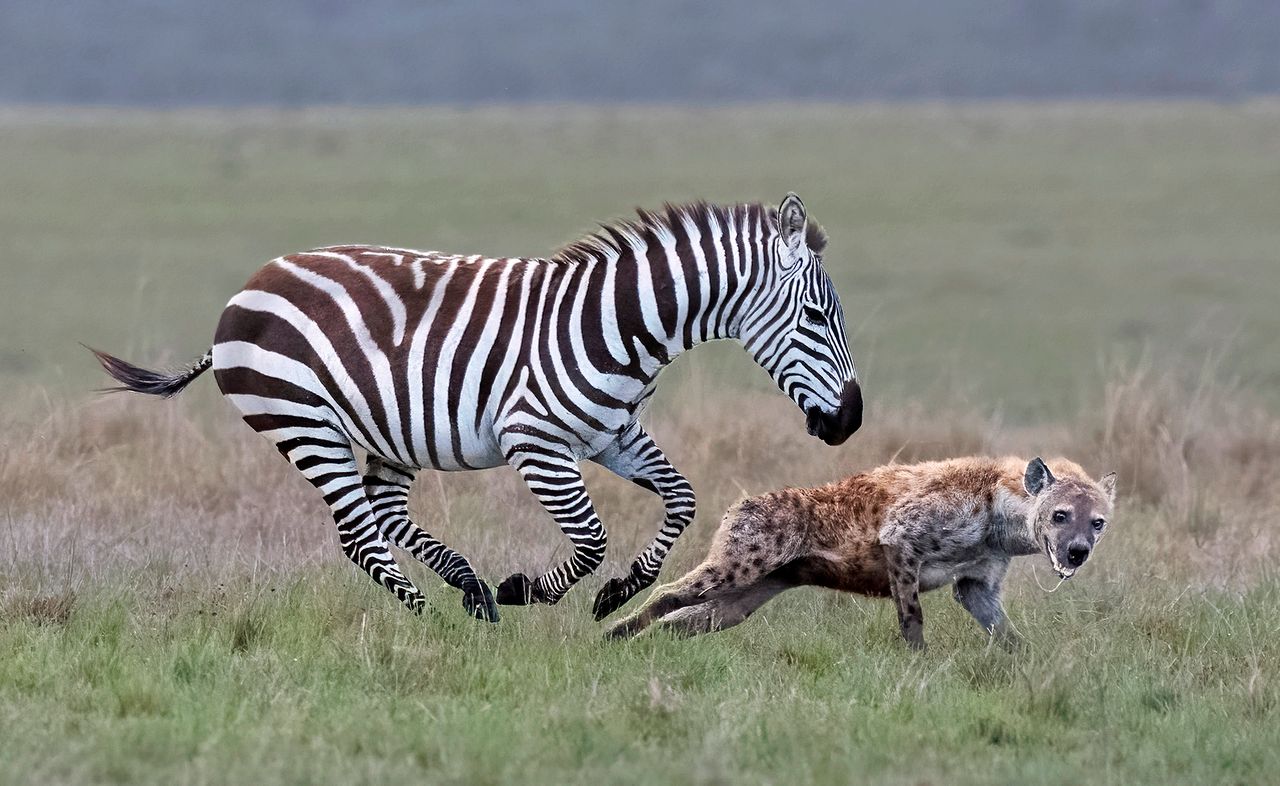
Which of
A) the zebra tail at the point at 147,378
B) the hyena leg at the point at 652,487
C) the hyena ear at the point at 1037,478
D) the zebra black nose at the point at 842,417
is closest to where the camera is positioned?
the hyena ear at the point at 1037,478

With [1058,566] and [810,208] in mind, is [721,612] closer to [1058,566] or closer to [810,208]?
[1058,566]

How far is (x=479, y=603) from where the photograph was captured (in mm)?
7719

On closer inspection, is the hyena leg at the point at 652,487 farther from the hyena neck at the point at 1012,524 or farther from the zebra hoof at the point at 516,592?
the hyena neck at the point at 1012,524

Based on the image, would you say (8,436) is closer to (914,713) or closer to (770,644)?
(770,644)

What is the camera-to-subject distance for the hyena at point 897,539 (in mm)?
7492

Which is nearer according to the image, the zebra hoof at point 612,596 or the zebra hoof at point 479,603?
the zebra hoof at point 479,603

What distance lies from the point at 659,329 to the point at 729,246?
442 millimetres

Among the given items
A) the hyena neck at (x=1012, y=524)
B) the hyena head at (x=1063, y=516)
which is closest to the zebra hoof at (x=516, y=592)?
the hyena neck at (x=1012, y=524)

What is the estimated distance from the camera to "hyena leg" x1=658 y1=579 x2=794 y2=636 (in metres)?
7.59

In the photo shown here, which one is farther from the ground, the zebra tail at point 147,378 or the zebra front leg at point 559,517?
the zebra tail at point 147,378

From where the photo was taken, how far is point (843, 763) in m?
5.75

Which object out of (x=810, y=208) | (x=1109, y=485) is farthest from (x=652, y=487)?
(x=810, y=208)

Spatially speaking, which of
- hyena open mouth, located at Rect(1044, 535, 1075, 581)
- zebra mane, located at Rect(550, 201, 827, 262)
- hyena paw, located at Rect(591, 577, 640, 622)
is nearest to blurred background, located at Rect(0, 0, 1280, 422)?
zebra mane, located at Rect(550, 201, 827, 262)

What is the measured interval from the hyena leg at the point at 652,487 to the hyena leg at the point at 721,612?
0.24 metres
